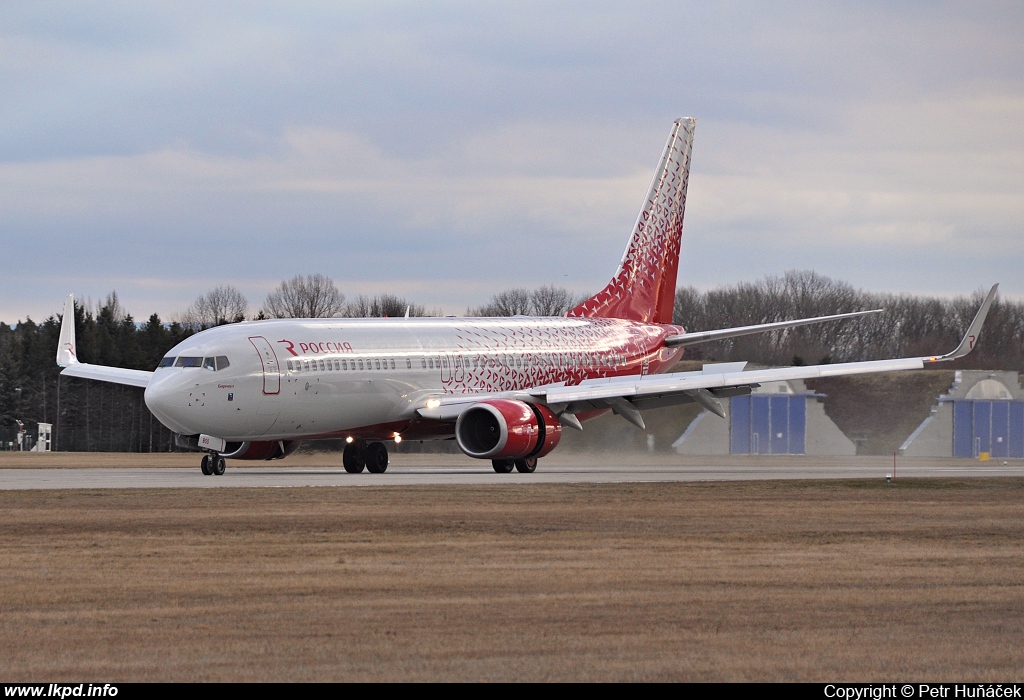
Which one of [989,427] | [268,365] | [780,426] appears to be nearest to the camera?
[268,365]

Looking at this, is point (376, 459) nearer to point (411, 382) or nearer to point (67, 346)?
point (411, 382)

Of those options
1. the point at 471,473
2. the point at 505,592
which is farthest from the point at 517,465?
the point at 505,592

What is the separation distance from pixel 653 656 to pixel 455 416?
93.4 ft

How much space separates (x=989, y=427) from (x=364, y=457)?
3530cm

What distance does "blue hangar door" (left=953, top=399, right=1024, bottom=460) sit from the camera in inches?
2512

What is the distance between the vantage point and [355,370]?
3819cm

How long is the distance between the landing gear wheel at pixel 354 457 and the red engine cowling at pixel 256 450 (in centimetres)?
153

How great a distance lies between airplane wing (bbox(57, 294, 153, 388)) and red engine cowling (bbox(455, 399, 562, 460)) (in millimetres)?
Answer: 9745

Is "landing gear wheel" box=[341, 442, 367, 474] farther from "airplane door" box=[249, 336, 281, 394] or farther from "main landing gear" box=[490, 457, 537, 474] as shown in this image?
"airplane door" box=[249, 336, 281, 394]

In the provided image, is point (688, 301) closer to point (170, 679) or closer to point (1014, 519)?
point (1014, 519)

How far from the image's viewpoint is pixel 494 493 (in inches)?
1139

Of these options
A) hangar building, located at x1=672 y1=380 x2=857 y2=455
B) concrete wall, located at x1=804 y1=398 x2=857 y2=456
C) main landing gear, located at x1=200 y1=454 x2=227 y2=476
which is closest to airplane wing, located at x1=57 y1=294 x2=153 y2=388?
main landing gear, located at x1=200 y1=454 x2=227 y2=476

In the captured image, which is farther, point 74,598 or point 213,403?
point 213,403

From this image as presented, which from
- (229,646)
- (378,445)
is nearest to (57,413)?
(378,445)
